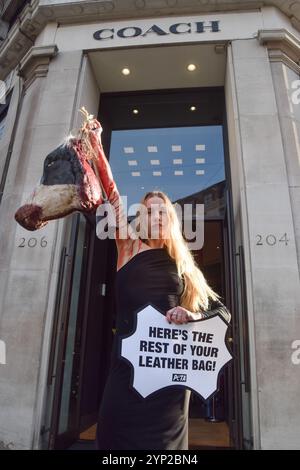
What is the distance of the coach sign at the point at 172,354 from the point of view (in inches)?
62.3

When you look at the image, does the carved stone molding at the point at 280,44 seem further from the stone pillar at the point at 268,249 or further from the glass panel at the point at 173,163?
the glass panel at the point at 173,163

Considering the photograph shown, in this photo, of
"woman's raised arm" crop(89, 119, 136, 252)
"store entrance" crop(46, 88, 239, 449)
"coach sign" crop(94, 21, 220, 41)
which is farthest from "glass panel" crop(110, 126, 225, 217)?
"woman's raised arm" crop(89, 119, 136, 252)

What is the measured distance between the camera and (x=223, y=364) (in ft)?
5.40

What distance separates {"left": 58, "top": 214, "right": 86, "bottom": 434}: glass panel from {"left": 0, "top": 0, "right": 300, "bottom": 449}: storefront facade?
0.03 meters

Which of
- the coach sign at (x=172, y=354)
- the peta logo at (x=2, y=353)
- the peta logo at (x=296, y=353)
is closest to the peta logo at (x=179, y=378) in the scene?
the coach sign at (x=172, y=354)

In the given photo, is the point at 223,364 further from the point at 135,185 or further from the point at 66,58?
the point at 66,58

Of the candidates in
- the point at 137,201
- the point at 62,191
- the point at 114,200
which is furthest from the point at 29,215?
the point at 137,201

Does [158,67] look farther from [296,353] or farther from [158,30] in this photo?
[296,353]

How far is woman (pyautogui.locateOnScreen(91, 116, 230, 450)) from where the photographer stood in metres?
1.61

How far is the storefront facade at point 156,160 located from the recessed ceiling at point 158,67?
0.03m
